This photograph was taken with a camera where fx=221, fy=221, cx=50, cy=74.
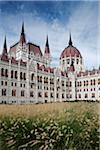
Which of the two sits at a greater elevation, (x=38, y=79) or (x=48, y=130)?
(x=38, y=79)

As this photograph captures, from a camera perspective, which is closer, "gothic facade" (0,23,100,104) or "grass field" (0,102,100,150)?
"grass field" (0,102,100,150)

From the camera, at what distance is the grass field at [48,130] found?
124 inches

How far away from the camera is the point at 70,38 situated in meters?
4.03

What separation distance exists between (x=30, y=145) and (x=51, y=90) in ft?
83.7

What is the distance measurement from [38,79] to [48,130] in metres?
24.0

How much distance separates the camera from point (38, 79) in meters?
27.2

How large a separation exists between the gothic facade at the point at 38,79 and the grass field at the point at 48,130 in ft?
49.6

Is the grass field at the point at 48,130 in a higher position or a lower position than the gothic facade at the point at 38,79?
lower

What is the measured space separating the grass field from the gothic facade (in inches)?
596

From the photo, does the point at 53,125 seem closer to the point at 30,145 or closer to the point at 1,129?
the point at 30,145

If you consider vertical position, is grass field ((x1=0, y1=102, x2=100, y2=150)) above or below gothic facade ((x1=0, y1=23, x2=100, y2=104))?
below

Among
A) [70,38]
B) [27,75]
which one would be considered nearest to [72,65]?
[27,75]

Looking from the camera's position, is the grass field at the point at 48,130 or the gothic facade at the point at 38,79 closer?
the grass field at the point at 48,130

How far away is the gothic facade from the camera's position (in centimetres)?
2276
